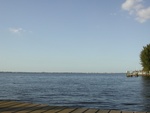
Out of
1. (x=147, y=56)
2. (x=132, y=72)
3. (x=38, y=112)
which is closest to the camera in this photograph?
(x=38, y=112)

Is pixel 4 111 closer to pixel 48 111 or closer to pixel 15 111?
pixel 15 111

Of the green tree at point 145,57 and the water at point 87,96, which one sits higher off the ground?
the green tree at point 145,57

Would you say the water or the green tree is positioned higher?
the green tree

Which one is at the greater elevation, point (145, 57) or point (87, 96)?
point (145, 57)

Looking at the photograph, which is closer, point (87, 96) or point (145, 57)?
point (87, 96)

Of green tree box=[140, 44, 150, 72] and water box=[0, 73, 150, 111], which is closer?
water box=[0, 73, 150, 111]

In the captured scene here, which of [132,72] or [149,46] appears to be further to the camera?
[132,72]

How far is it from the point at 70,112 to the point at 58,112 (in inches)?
15.9

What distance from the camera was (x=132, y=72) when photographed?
169m

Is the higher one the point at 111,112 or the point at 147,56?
the point at 147,56

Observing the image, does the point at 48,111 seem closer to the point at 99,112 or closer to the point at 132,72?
the point at 99,112

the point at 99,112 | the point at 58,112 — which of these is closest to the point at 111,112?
the point at 99,112

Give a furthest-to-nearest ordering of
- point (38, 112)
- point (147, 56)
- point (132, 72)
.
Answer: point (132, 72) < point (147, 56) < point (38, 112)

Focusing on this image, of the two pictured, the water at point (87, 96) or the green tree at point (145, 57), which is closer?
the water at point (87, 96)
